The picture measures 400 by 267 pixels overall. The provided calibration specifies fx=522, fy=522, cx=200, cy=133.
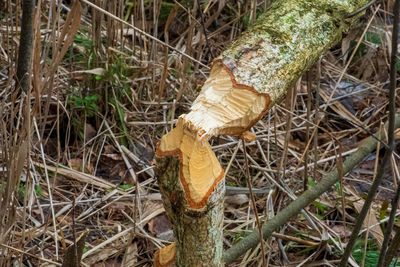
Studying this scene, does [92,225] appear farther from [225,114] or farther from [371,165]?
[371,165]

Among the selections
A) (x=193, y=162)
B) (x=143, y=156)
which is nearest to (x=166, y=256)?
(x=193, y=162)

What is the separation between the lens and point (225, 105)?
1251 millimetres

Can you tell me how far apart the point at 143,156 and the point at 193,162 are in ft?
4.00

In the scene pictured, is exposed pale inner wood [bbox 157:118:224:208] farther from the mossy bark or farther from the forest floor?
the forest floor

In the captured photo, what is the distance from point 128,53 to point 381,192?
140cm

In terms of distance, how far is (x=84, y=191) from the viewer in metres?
2.13

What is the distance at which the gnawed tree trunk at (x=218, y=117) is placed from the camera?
1192 millimetres

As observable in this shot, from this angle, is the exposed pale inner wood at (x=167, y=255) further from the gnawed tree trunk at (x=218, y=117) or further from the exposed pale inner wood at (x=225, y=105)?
the exposed pale inner wood at (x=225, y=105)

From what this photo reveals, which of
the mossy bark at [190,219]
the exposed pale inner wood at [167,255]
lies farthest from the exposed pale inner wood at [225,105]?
the exposed pale inner wood at [167,255]

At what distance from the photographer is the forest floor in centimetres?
192

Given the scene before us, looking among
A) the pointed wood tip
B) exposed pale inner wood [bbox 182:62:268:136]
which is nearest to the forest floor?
the pointed wood tip

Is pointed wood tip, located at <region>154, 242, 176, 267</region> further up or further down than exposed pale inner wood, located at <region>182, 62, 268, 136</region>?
further down

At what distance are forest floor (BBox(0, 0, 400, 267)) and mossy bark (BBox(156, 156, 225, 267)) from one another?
0.49m

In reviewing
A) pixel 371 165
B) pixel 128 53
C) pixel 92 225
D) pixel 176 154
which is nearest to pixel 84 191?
pixel 92 225
